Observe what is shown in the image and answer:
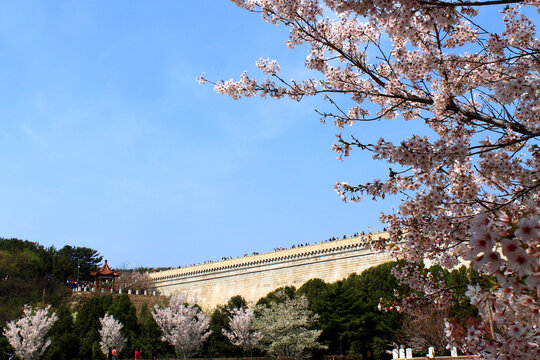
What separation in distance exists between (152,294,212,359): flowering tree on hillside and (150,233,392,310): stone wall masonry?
7335 millimetres

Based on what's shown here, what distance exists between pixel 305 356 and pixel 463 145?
1902 cm

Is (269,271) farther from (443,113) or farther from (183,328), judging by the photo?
(443,113)

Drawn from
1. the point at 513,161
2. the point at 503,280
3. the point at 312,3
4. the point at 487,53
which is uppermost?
Answer: the point at 312,3

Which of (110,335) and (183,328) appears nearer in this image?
(183,328)

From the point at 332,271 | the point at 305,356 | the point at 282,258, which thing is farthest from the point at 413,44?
the point at 282,258

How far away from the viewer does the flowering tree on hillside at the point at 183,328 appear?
24844 mm

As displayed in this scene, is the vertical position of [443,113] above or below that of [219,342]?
above

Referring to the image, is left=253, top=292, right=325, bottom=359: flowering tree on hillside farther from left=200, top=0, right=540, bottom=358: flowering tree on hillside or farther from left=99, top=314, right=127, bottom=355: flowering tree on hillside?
left=200, top=0, right=540, bottom=358: flowering tree on hillside

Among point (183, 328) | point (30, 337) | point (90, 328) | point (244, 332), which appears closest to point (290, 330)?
point (244, 332)

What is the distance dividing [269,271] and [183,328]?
19181 mm

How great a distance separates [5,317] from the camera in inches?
1243

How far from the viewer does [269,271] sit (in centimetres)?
4350

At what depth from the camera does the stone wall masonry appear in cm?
3688

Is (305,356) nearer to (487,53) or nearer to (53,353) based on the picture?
(53,353)
